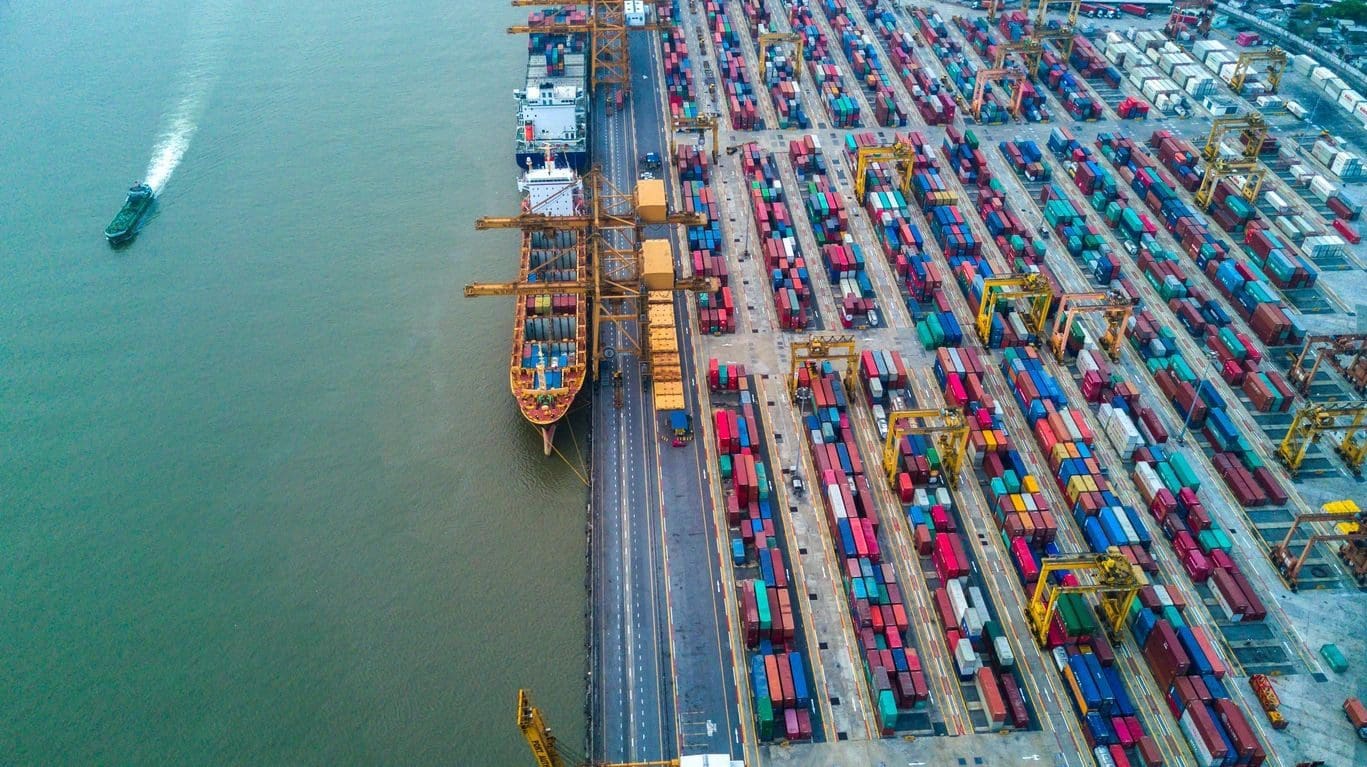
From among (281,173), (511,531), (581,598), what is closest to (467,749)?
(581,598)

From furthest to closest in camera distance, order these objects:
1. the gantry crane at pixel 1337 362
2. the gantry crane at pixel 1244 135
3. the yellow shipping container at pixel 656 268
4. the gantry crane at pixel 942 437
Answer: the gantry crane at pixel 1244 135 < the yellow shipping container at pixel 656 268 < the gantry crane at pixel 1337 362 < the gantry crane at pixel 942 437

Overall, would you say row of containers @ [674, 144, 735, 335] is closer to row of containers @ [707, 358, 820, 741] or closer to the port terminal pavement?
the port terminal pavement

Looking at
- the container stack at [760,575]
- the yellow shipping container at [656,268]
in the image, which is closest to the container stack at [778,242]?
the container stack at [760,575]

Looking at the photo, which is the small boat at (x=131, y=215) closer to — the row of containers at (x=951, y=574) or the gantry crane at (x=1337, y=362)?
the row of containers at (x=951, y=574)

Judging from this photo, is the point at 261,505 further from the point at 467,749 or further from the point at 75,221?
the point at 75,221

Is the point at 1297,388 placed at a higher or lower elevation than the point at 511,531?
higher

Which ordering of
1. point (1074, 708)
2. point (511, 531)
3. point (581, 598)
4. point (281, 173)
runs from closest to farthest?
point (1074, 708) < point (581, 598) < point (511, 531) < point (281, 173)

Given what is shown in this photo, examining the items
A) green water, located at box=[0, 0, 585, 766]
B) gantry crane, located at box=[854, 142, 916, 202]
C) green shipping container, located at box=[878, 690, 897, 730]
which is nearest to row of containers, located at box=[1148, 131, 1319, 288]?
gantry crane, located at box=[854, 142, 916, 202]
